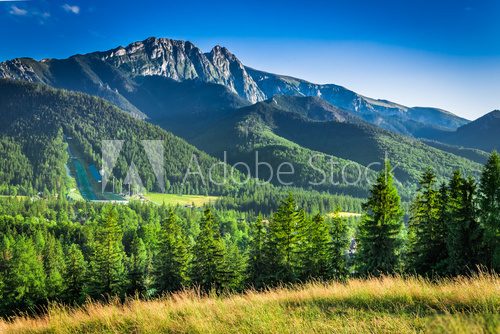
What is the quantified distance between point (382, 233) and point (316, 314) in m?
26.2

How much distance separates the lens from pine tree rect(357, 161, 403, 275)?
106 feet

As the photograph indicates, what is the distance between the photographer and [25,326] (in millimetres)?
9656

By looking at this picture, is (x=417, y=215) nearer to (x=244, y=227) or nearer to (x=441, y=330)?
(x=441, y=330)

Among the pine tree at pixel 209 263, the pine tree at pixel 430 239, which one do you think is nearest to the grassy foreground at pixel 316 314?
the pine tree at pixel 430 239

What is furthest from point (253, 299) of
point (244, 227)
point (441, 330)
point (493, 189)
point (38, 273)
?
point (244, 227)

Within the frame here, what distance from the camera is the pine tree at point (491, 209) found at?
2725 centimetres

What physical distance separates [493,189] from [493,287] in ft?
83.1

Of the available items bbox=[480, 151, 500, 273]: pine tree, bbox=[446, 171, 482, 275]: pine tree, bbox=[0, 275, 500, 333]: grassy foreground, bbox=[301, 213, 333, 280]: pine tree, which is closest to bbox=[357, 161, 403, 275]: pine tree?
bbox=[446, 171, 482, 275]: pine tree

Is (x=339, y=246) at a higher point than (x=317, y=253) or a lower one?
higher

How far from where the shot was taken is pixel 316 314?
882 cm

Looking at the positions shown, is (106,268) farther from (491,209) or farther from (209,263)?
(491,209)

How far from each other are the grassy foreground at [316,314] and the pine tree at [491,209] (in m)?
20.7

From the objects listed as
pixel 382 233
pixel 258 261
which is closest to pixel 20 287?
pixel 258 261

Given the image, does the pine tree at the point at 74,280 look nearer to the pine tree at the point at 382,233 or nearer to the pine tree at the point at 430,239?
the pine tree at the point at 382,233
